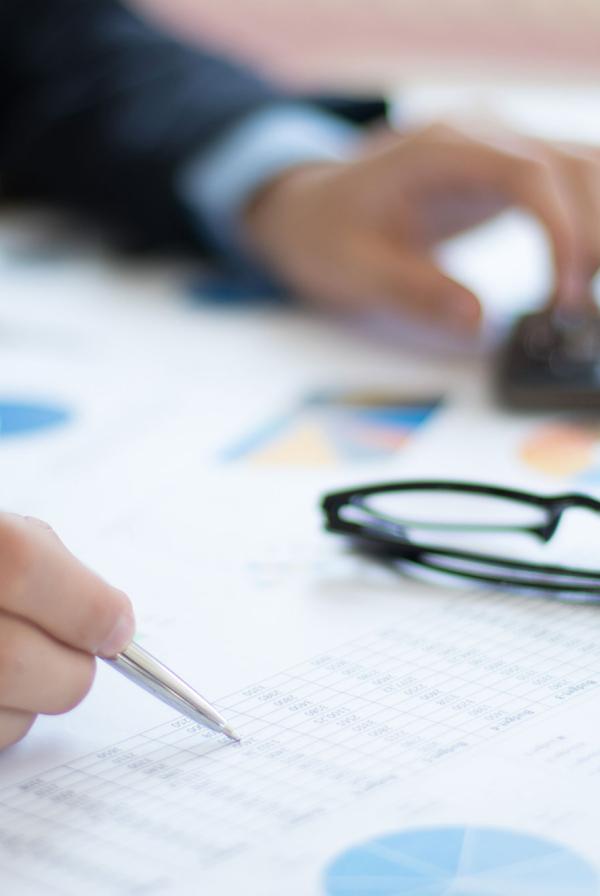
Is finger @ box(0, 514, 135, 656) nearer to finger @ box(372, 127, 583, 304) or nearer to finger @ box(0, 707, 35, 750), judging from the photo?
finger @ box(0, 707, 35, 750)

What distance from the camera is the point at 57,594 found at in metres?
0.36

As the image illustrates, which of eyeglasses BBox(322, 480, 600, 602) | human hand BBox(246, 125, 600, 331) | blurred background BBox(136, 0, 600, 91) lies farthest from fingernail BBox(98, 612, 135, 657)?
blurred background BBox(136, 0, 600, 91)

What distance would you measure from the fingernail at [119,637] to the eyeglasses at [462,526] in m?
0.15

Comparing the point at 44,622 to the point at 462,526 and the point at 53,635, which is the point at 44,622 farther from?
the point at 462,526

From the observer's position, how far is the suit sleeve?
948 mm

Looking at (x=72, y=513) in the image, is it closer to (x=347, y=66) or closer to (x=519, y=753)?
(x=519, y=753)

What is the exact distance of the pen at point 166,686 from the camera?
37 centimetres

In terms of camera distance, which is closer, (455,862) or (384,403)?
(455,862)

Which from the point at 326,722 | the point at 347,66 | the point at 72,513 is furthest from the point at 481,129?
the point at 347,66

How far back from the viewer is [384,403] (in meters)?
0.68

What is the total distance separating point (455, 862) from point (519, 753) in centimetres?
5

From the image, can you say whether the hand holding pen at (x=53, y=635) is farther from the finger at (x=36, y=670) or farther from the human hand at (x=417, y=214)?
the human hand at (x=417, y=214)

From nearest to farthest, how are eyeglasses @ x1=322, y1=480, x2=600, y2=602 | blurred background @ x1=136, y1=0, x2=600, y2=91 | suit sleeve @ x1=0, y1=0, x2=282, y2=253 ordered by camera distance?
eyeglasses @ x1=322, y1=480, x2=600, y2=602, suit sleeve @ x1=0, y1=0, x2=282, y2=253, blurred background @ x1=136, y1=0, x2=600, y2=91

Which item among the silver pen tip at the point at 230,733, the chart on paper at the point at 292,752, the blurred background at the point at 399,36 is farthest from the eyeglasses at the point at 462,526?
the blurred background at the point at 399,36
